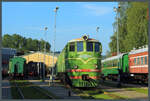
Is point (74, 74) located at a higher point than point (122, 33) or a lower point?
lower

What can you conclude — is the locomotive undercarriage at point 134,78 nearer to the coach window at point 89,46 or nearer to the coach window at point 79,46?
the coach window at point 89,46

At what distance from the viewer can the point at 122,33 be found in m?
52.1

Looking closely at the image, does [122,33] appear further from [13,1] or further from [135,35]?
[13,1]

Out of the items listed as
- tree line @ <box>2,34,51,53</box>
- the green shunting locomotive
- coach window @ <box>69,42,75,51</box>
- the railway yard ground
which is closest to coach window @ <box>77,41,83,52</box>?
the green shunting locomotive

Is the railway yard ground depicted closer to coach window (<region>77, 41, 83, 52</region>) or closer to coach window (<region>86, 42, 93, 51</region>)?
coach window (<region>77, 41, 83, 52</region>)

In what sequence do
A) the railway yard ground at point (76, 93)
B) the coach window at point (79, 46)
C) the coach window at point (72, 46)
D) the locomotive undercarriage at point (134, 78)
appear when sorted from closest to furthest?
1. the railway yard ground at point (76, 93)
2. the coach window at point (79, 46)
3. the coach window at point (72, 46)
4. the locomotive undercarriage at point (134, 78)

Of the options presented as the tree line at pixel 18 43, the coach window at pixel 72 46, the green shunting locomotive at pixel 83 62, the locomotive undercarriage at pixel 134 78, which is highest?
the tree line at pixel 18 43

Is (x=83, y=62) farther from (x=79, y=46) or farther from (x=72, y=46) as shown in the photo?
(x=72, y=46)

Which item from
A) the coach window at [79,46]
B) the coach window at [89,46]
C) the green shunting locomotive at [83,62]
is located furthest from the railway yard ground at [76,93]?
the coach window at [89,46]

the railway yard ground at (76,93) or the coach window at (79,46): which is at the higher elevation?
the coach window at (79,46)

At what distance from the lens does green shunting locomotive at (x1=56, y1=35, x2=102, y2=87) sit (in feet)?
71.0

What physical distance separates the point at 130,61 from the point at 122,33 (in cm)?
2117

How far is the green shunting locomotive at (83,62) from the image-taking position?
71.0ft

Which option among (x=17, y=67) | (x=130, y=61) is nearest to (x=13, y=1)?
(x=130, y=61)
